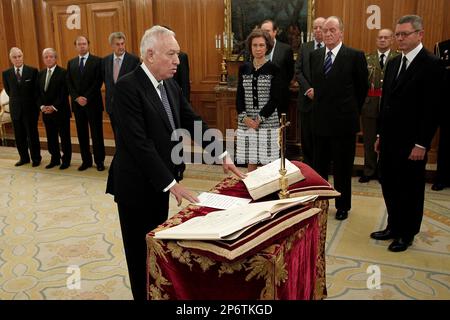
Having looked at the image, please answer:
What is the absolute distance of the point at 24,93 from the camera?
265 inches

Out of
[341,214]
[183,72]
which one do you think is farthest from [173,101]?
[183,72]

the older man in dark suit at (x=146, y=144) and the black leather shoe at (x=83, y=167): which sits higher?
the older man in dark suit at (x=146, y=144)

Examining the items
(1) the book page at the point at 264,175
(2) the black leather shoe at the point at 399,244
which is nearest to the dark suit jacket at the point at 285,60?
(2) the black leather shoe at the point at 399,244

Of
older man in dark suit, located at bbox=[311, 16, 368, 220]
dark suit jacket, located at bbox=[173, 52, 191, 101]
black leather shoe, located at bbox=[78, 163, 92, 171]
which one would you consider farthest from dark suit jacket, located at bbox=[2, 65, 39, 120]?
older man in dark suit, located at bbox=[311, 16, 368, 220]

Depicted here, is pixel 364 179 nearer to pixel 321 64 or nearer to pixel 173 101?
pixel 321 64

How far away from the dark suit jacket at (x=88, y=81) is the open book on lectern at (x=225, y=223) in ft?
16.2

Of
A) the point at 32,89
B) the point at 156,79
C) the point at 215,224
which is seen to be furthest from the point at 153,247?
the point at 32,89

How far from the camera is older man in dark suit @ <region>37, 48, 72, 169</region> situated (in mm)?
6543

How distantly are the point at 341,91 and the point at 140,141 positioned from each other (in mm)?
2425

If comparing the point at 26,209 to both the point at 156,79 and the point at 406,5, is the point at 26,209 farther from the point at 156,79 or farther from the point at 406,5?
the point at 406,5

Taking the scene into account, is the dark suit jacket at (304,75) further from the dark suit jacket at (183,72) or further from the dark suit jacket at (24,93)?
the dark suit jacket at (24,93)

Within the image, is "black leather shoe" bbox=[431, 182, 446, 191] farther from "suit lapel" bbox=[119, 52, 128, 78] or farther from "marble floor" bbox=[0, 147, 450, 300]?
"suit lapel" bbox=[119, 52, 128, 78]

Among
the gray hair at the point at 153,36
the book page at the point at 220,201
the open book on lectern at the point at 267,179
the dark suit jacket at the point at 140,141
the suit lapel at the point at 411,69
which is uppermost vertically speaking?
the gray hair at the point at 153,36

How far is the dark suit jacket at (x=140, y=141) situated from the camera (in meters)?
2.12
